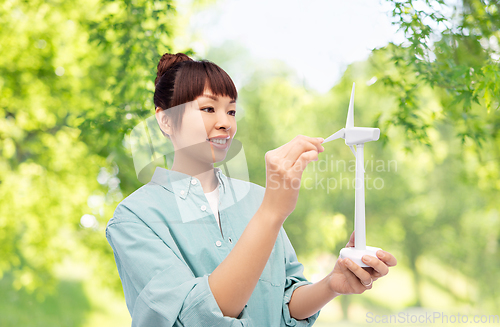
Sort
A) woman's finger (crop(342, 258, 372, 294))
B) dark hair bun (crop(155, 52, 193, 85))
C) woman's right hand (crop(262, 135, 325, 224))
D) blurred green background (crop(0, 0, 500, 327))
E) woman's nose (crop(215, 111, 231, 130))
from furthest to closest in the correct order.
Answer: blurred green background (crop(0, 0, 500, 327))
dark hair bun (crop(155, 52, 193, 85))
woman's nose (crop(215, 111, 231, 130))
woman's finger (crop(342, 258, 372, 294))
woman's right hand (crop(262, 135, 325, 224))

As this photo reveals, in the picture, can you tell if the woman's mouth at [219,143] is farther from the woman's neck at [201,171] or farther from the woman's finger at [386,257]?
the woman's finger at [386,257]

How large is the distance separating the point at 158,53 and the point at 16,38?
2.27m

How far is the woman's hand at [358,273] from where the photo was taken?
28.3 inches

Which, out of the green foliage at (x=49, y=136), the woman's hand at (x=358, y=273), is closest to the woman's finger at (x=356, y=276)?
the woman's hand at (x=358, y=273)

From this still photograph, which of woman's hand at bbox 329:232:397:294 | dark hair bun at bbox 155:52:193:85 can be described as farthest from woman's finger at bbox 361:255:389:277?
dark hair bun at bbox 155:52:193:85

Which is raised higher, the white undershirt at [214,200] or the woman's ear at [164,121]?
the woman's ear at [164,121]

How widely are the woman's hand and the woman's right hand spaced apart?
0.66ft

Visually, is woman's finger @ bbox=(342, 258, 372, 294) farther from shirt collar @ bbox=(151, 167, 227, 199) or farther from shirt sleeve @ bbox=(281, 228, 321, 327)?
shirt collar @ bbox=(151, 167, 227, 199)

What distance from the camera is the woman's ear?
935mm

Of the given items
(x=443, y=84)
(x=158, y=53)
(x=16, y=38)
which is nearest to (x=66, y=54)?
(x=16, y=38)

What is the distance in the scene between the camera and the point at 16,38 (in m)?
3.65

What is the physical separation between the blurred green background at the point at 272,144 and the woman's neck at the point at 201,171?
0.23m

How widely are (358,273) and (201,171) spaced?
1.48ft

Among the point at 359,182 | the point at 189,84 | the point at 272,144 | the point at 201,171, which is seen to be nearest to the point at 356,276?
the point at 359,182
